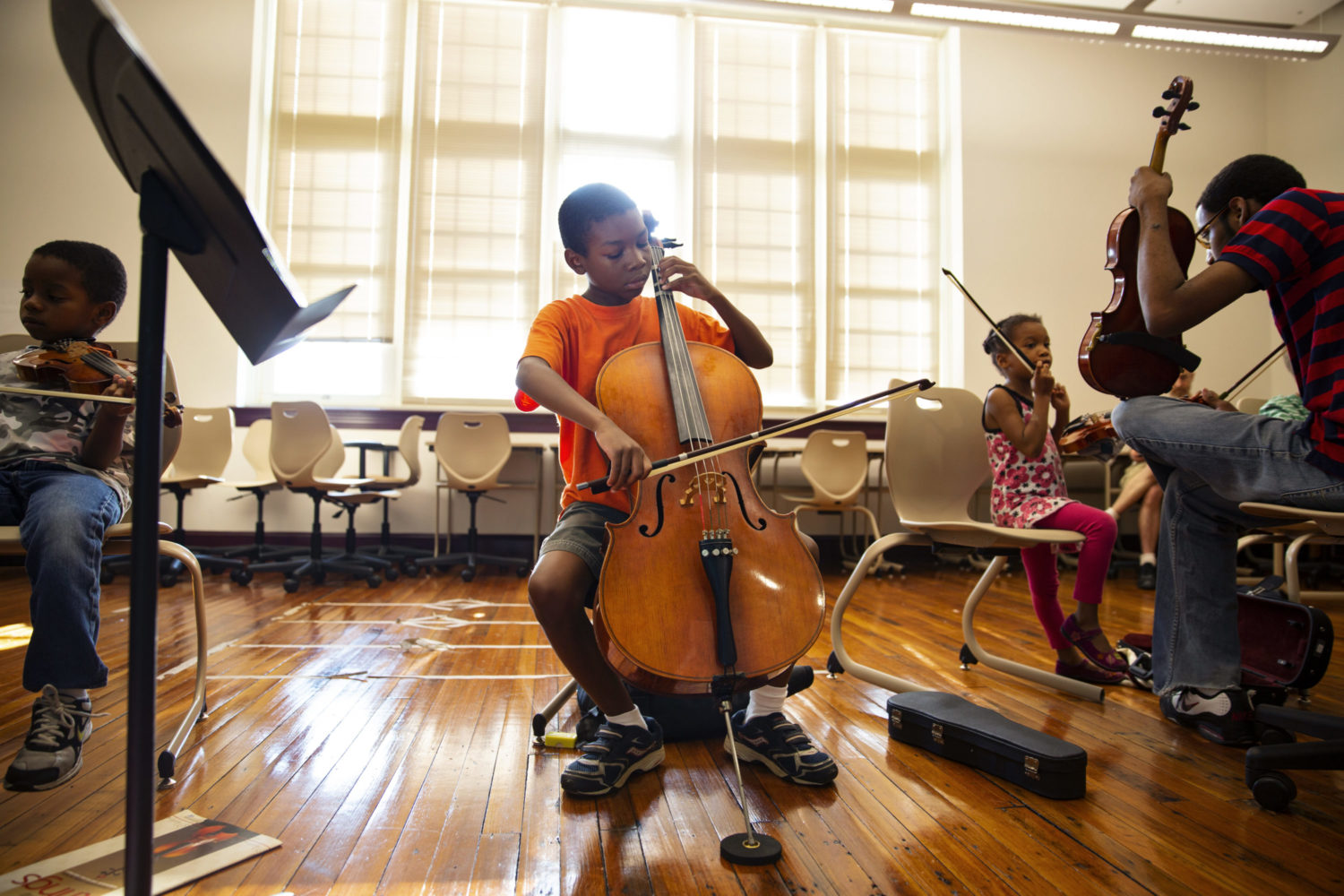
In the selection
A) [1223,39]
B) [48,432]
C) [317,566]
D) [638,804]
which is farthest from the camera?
[1223,39]

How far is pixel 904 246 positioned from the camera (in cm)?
582

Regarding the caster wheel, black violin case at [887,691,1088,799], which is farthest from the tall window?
the caster wheel

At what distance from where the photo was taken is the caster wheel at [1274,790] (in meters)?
1.25

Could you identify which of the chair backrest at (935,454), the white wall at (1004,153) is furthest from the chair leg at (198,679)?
the white wall at (1004,153)

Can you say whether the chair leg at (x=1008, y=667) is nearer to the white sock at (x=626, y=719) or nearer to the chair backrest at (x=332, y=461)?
the white sock at (x=626, y=719)

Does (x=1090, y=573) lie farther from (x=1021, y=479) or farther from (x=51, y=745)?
(x=51, y=745)

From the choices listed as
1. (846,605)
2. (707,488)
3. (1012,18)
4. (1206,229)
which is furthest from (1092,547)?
(1012,18)

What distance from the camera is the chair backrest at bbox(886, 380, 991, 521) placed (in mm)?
2094

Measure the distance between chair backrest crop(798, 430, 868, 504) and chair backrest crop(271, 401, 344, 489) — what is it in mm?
2624

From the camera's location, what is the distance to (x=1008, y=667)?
2154 mm

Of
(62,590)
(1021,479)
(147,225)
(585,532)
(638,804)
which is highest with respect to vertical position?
(147,225)

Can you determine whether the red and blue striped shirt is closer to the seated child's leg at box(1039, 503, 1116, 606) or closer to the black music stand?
the seated child's leg at box(1039, 503, 1116, 606)

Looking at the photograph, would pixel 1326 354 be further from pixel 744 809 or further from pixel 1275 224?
pixel 744 809

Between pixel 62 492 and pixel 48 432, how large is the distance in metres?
0.19
